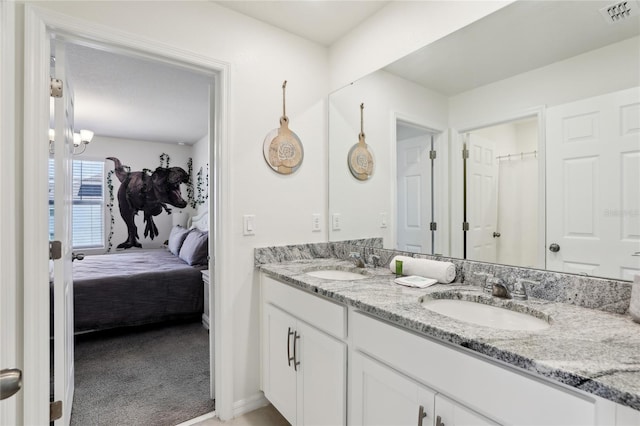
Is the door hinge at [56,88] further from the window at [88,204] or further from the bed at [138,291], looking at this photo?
the window at [88,204]

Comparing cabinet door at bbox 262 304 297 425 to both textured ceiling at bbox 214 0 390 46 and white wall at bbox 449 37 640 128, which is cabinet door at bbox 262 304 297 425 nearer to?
white wall at bbox 449 37 640 128

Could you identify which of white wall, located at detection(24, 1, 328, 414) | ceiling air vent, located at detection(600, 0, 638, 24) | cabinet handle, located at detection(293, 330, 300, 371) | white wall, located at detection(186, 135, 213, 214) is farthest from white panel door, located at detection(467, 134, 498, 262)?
white wall, located at detection(186, 135, 213, 214)

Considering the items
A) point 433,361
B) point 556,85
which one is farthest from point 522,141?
point 433,361

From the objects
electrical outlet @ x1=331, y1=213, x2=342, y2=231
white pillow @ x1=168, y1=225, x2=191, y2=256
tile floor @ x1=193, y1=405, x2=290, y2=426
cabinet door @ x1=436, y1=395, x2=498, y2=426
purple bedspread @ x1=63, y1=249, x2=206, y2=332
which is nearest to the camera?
cabinet door @ x1=436, y1=395, x2=498, y2=426

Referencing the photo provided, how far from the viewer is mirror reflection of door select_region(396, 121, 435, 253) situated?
177 cm

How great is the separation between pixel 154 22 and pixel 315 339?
179cm

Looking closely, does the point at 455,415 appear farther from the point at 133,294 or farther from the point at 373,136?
the point at 133,294

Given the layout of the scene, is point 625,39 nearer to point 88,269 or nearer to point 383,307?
point 383,307

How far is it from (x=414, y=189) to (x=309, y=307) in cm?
88

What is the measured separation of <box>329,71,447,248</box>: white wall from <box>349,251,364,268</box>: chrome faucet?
139mm

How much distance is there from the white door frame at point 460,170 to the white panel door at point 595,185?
23mm

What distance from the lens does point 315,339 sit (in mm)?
1488

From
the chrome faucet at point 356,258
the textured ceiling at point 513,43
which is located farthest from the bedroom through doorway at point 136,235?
the textured ceiling at point 513,43

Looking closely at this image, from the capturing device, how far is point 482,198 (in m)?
1.50
